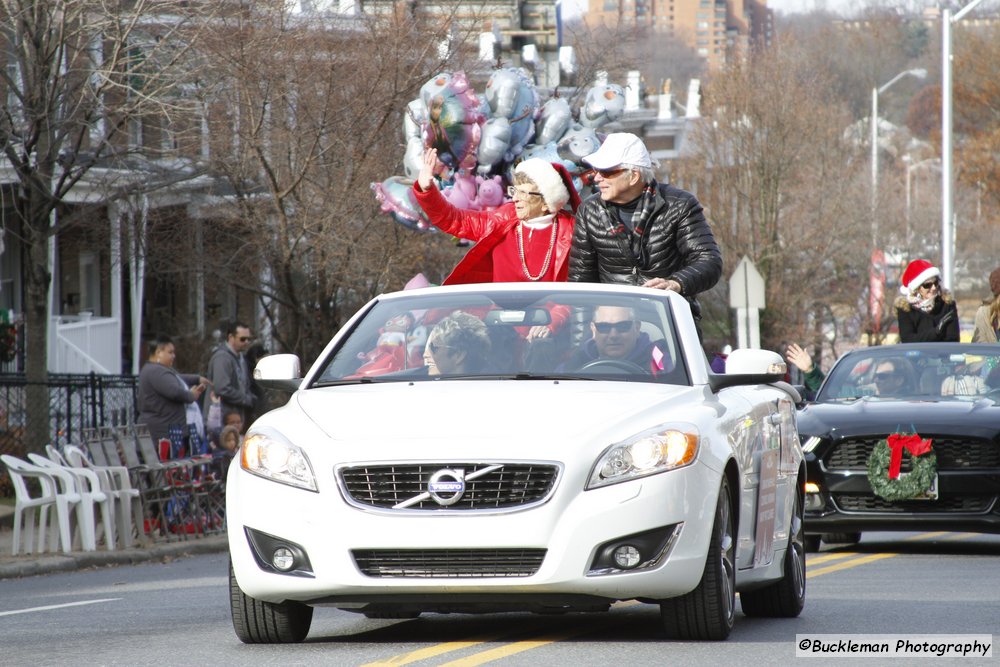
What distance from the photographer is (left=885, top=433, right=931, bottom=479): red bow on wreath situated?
13.9 metres

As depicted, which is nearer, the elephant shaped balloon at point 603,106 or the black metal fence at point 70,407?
the black metal fence at point 70,407

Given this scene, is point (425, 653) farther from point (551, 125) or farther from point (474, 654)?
point (551, 125)

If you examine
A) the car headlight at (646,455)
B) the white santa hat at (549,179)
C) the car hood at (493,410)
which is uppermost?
the white santa hat at (549,179)

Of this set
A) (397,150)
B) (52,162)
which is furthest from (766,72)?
(52,162)

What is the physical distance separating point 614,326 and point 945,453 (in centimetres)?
612

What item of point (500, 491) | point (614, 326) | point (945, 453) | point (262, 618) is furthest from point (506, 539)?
point (945, 453)

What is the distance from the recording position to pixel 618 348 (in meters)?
8.55

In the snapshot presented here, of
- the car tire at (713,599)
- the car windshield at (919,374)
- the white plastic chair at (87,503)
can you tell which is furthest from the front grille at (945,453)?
the white plastic chair at (87,503)

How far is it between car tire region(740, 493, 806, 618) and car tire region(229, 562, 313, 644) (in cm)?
240

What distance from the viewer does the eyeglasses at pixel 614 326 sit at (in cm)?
859

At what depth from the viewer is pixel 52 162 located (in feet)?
62.3

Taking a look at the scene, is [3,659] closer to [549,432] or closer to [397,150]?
[549,432]

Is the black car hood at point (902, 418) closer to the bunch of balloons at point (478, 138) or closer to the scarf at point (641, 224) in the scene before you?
the scarf at point (641, 224)

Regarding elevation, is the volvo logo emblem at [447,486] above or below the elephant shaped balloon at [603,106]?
below
